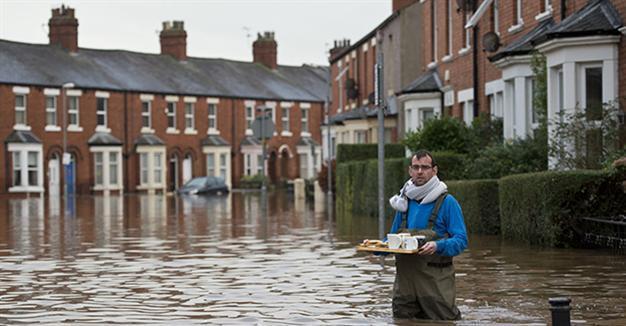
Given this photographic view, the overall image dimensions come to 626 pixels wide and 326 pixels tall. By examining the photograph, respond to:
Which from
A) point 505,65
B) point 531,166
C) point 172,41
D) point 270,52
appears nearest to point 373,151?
point 505,65

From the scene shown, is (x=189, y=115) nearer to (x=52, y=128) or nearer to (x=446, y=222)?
(x=52, y=128)

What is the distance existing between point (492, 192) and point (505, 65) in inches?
252

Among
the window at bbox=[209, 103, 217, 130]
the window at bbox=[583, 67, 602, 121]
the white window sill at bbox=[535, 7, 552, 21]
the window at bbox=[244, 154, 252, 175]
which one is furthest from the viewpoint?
the window at bbox=[244, 154, 252, 175]

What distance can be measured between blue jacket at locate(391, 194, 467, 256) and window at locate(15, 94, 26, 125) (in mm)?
64858

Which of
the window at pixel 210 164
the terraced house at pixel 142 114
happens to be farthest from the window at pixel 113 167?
the window at pixel 210 164

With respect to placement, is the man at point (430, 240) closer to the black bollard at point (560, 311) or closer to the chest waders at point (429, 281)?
the chest waders at point (429, 281)

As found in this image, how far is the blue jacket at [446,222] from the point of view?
11141 mm

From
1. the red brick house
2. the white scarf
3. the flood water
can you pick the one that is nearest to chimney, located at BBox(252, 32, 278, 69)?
the red brick house

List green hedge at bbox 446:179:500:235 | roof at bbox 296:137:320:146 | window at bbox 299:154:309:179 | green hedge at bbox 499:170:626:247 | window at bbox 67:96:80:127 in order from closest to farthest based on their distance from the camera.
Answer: green hedge at bbox 499:170:626:247
green hedge at bbox 446:179:500:235
window at bbox 67:96:80:127
roof at bbox 296:137:320:146
window at bbox 299:154:309:179

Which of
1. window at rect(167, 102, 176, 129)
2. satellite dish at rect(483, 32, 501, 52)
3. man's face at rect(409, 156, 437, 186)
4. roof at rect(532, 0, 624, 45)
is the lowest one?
Result: man's face at rect(409, 156, 437, 186)

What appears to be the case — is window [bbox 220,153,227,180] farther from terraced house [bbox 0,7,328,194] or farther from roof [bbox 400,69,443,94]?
roof [bbox 400,69,443,94]

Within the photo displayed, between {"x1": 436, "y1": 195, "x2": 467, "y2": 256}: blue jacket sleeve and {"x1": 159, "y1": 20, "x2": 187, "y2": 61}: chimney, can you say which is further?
{"x1": 159, "y1": 20, "x2": 187, "y2": 61}: chimney

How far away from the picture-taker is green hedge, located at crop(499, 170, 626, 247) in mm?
19453

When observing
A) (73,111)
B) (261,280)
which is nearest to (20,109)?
(73,111)
